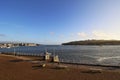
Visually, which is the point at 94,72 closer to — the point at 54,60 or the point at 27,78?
the point at 27,78

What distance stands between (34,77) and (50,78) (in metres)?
2.66

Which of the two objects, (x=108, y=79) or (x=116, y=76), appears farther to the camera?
(x=116, y=76)

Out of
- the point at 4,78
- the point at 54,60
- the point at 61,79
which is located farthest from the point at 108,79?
the point at 54,60

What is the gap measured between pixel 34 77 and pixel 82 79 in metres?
7.47

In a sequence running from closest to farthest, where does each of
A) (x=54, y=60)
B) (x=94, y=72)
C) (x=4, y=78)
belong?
(x=4, y=78)
(x=94, y=72)
(x=54, y=60)

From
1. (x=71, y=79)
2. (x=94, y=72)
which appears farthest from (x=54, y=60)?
(x=71, y=79)

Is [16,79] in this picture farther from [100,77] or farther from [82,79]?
Answer: [100,77]

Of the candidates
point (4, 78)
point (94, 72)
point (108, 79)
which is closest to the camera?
point (108, 79)

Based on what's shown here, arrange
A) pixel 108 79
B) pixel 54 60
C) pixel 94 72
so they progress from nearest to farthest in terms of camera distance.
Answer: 1. pixel 108 79
2. pixel 94 72
3. pixel 54 60

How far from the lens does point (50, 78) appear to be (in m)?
28.5

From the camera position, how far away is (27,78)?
28859mm

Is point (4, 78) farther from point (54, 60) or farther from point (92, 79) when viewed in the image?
point (54, 60)

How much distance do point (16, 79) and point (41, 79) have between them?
3.74m

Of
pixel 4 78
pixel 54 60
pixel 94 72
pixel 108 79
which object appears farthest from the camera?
pixel 54 60
